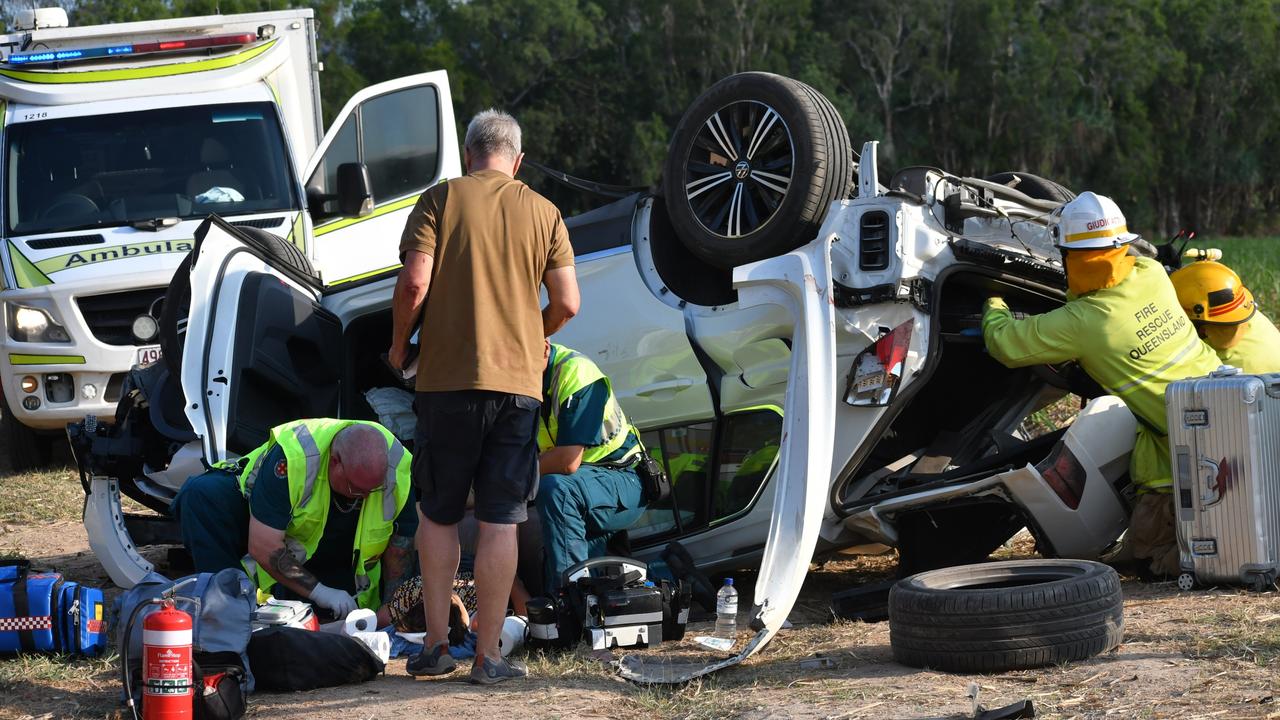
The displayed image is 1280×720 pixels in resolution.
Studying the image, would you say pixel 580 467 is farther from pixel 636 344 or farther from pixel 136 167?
pixel 136 167

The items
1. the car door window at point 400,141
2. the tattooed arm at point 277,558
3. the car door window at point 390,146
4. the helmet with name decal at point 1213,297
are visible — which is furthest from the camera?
the car door window at point 400,141

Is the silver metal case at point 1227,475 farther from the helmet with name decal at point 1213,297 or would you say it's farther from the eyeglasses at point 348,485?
the eyeglasses at point 348,485

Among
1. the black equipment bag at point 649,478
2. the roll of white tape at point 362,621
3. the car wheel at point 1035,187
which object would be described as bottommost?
the roll of white tape at point 362,621

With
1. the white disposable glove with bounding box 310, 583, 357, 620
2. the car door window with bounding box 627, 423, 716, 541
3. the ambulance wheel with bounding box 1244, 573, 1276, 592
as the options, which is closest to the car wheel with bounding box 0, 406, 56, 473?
the white disposable glove with bounding box 310, 583, 357, 620

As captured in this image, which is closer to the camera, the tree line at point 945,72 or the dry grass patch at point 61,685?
the dry grass patch at point 61,685

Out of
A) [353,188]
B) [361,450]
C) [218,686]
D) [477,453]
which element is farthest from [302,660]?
[353,188]

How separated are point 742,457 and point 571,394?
794 mm

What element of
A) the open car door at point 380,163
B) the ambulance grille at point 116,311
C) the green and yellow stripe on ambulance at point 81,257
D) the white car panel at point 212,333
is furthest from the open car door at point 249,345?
the ambulance grille at point 116,311

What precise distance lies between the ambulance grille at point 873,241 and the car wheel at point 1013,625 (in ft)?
4.67

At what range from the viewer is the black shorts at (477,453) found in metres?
4.47

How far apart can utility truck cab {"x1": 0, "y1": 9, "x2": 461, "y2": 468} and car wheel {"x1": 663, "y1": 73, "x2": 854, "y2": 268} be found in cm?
356

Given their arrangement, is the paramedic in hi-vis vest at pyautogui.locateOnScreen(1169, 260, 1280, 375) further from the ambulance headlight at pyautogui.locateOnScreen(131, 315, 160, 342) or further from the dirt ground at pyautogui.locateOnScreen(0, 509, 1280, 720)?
the ambulance headlight at pyautogui.locateOnScreen(131, 315, 160, 342)

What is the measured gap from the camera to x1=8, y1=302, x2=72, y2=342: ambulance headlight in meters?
9.38

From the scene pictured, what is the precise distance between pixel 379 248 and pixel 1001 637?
605 cm
